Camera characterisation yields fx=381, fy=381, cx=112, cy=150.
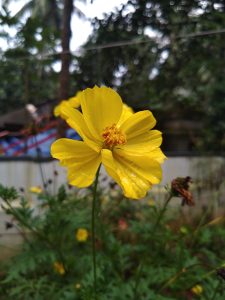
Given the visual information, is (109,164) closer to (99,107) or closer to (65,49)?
(99,107)

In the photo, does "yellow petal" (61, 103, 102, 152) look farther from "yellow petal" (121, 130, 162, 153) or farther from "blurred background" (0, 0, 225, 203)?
"blurred background" (0, 0, 225, 203)

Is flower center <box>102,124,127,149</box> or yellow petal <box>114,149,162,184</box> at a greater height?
flower center <box>102,124,127,149</box>

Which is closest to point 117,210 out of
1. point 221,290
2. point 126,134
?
point 221,290

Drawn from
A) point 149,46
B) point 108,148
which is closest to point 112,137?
point 108,148

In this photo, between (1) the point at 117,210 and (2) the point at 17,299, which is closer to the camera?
(2) the point at 17,299

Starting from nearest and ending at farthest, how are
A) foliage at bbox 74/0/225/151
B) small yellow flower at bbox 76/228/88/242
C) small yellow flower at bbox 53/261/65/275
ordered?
foliage at bbox 74/0/225/151 → small yellow flower at bbox 53/261/65/275 → small yellow flower at bbox 76/228/88/242

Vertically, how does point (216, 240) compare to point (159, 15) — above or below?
below

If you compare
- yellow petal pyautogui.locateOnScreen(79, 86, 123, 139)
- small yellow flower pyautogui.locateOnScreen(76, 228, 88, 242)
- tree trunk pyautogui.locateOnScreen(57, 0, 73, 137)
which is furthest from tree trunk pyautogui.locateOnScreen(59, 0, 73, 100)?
yellow petal pyautogui.locateOnScreen(79, 86, 123, 139)

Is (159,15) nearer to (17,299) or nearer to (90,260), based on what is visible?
(90,260)
